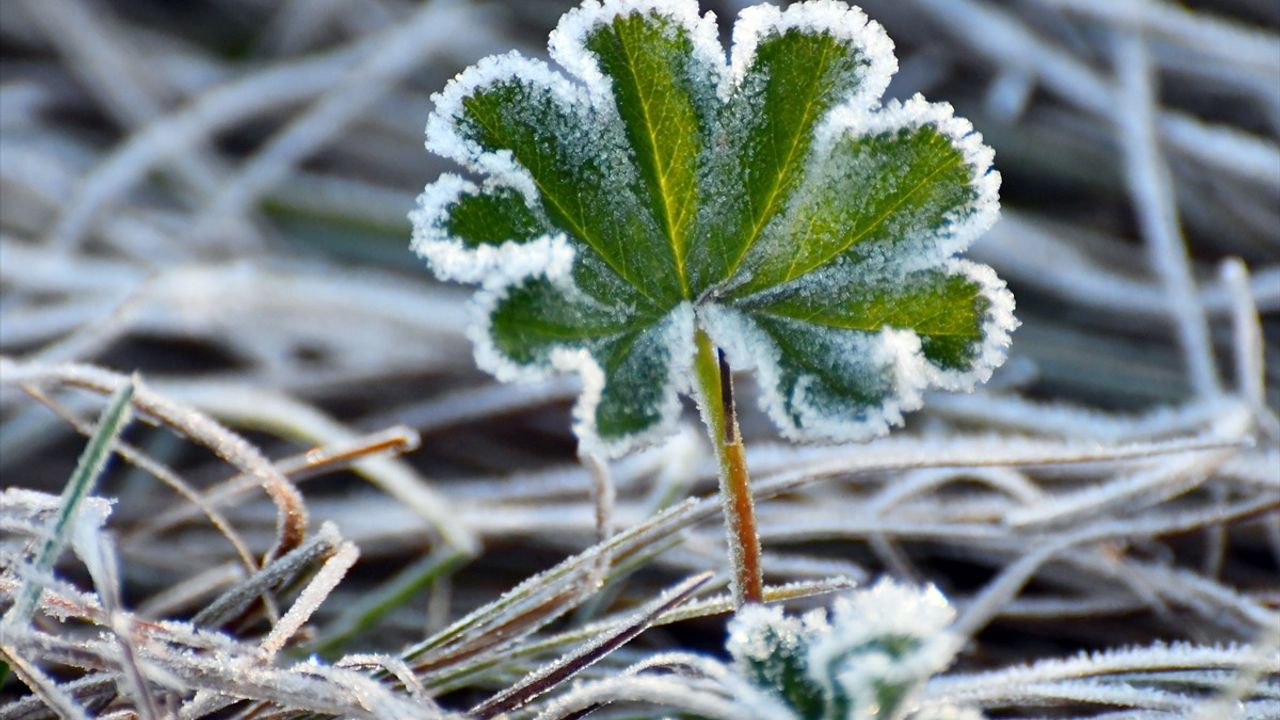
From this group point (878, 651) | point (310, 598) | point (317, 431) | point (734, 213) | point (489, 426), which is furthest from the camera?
point (489, 426)

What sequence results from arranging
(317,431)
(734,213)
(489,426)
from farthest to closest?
(489,426) < (317,431) < (734,213)

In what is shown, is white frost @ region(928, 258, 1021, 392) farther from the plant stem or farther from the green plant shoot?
the plant stem

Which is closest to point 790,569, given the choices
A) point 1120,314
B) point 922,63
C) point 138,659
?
point 138,659

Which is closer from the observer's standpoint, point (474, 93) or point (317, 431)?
point (474, 93)

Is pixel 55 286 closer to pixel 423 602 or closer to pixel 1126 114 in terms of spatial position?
pixel 423 602

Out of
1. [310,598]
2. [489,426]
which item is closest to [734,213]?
[310,598]

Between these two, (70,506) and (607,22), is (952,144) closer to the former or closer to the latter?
(607,22)

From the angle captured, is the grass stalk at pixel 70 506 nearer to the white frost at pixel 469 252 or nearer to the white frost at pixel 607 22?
the white frost at pixel 469 252
